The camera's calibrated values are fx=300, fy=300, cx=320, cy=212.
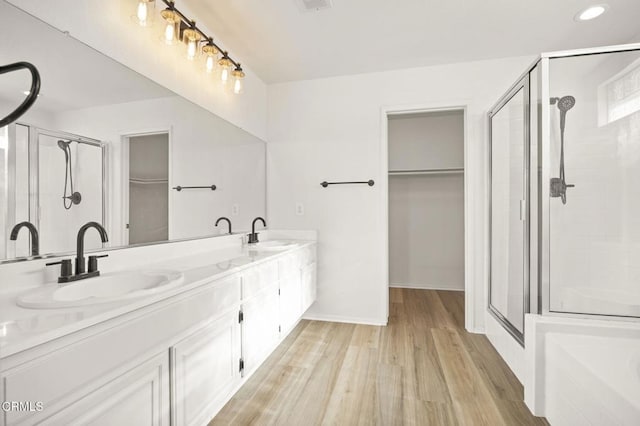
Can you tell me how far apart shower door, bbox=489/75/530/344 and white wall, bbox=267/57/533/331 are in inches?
6.6

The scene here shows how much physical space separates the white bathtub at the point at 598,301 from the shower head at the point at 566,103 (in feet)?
3.48

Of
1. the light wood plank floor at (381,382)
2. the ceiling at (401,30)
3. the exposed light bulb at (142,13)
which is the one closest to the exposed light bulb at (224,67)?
the ceiling at (401,30)

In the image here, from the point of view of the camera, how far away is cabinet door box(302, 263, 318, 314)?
260 cm

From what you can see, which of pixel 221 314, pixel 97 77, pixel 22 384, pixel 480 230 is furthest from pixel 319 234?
pixel 22 384

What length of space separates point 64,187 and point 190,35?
3.83ft

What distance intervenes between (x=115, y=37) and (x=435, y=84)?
2445mm

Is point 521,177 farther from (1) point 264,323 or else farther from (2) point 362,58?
(1) point 264,323

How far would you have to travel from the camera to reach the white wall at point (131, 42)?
124 centimetres

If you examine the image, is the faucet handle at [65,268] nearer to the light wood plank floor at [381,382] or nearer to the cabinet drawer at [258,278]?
the cabinet drawer at [258,278]

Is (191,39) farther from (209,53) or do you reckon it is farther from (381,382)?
(381,382)

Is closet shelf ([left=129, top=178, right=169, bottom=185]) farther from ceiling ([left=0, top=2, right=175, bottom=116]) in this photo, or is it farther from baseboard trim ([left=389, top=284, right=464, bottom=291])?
baseboard trim ([left=389, top=284, right=464, bottom=291])

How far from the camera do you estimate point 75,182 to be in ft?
4.16

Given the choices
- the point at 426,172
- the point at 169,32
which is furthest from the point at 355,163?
the point at 169,32

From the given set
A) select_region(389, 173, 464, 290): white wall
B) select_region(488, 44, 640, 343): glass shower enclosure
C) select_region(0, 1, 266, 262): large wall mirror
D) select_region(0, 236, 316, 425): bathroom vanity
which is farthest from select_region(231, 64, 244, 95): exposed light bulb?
select_region(389, 173, 464, 290): white wall
